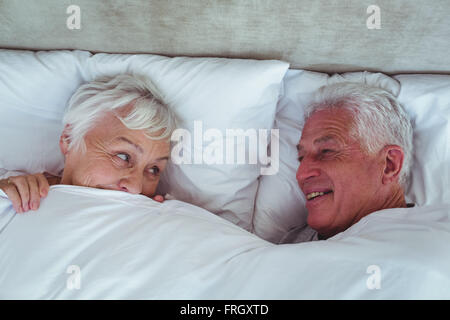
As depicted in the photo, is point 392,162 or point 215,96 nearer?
point 392,162

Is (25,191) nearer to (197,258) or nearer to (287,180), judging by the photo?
(197,258)

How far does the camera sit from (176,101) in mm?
1197

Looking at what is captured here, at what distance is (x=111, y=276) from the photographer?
0.79 m

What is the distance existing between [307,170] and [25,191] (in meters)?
0.85

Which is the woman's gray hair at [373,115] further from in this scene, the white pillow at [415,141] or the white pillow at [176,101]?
the white pillow at [176,101]

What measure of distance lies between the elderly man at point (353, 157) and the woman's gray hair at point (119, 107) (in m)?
0.49

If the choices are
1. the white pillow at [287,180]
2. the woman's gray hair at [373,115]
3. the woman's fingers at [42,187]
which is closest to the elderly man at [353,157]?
the woman's gray hair at [373,115]

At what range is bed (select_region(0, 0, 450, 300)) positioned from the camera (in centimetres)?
87

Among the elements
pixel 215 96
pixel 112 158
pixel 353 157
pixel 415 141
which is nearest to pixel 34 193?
pixel 112 158

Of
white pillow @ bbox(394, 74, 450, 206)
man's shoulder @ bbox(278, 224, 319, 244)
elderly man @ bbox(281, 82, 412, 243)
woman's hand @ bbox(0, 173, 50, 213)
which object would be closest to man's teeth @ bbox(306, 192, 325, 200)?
elderly man @ bbox(281, 82, 412, 243)

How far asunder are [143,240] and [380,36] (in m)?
1.03

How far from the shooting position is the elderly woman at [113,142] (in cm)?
100

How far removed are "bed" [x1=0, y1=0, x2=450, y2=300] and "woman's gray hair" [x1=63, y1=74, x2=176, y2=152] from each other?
10cm

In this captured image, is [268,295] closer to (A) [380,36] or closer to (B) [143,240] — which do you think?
(B) [143,240]
